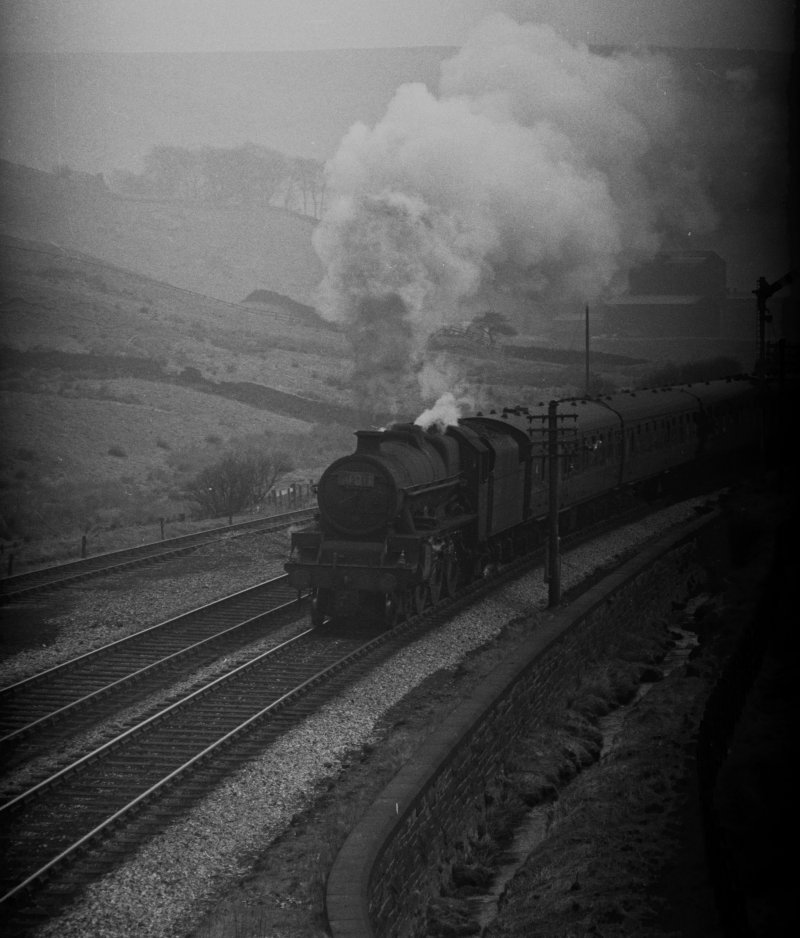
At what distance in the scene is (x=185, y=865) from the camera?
390 inches

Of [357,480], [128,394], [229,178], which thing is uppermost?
[229,178]

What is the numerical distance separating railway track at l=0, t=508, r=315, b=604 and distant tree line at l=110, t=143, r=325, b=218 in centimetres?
9967

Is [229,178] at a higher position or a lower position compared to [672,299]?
higher

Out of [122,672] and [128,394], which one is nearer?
[122,672]

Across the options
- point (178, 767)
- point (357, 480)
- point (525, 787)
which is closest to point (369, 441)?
point (357, 480)

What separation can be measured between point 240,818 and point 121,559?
1524 cm

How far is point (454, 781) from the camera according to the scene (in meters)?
12.0

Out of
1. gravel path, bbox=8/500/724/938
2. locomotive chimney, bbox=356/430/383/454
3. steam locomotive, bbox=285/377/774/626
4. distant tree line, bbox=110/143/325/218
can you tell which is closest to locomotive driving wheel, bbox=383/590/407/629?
steam locomotive, bbox=285/377/774/626

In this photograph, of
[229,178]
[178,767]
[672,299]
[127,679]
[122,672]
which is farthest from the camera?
[229,178]

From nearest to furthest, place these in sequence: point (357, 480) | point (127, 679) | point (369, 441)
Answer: point (127, 679) → point (357, 480) → point (369, 441)

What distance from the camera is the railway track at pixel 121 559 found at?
73.4 feet

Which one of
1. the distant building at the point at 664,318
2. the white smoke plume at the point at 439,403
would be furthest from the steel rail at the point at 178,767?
the distant building at the point at 664,318

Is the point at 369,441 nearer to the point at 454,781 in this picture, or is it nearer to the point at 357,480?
the point at 357,480

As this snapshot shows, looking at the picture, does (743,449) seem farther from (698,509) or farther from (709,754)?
(709,754)
